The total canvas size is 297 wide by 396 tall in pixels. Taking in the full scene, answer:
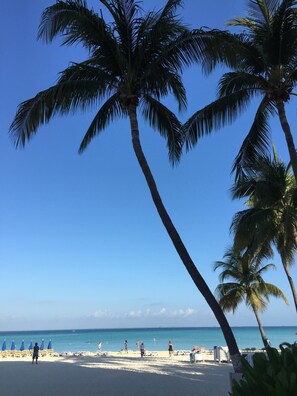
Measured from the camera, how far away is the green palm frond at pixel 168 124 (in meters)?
11.7

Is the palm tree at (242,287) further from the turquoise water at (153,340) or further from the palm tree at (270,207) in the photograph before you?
the turquoise water at (153,340)

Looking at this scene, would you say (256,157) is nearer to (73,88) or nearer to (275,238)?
(73,88)

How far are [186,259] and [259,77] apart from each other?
19.0 feet

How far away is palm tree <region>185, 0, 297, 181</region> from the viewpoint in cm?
1095

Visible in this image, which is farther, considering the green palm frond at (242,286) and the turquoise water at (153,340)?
the turquoise water at (153,340)

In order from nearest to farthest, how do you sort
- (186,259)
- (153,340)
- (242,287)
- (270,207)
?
1. (186,259)
2. (270,207)
3. (242,287)
4. (153,340)

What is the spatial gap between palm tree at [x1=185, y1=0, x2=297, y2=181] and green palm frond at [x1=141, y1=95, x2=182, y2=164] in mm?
315

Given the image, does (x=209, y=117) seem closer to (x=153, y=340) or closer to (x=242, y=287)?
(x=242, y=287)

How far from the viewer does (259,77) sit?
11.5 meters

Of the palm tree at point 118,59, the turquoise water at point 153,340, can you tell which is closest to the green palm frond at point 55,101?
the palm tree at point 118,59

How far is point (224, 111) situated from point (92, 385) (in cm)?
1056

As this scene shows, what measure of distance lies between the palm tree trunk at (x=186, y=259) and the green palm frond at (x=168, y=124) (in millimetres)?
1730

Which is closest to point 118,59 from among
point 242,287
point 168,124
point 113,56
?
point 113,56

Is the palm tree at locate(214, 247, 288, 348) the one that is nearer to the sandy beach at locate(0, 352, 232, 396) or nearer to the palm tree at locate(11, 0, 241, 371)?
the sandy beach at locate(0, 352, 232, 396)
